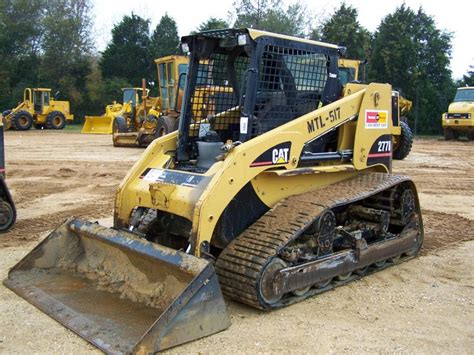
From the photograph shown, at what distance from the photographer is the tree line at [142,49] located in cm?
3438

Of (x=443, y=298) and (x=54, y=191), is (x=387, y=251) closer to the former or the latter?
(x=443, y=298)

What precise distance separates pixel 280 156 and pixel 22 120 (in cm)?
2788

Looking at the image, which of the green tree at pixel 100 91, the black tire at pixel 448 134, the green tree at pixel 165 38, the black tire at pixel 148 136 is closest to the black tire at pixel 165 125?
the black tire at pixel 148 136

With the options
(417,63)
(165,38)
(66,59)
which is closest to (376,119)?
(417,63)

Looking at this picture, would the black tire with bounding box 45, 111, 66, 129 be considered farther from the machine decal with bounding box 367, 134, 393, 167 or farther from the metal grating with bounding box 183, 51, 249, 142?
the machine decal with bounding box 367, 134, 393, 167

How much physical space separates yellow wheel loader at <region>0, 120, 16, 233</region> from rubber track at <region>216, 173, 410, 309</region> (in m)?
3.61

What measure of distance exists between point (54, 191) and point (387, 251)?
6.84 metres

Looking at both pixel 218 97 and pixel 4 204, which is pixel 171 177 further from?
pixel 4 204

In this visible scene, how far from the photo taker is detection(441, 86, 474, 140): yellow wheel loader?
972 inches

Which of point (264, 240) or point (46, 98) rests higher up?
point (46, 98)

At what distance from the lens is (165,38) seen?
51.7 m

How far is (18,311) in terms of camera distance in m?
4.29

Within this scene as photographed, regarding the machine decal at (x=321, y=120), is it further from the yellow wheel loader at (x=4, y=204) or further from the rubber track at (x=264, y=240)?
the yellow wheel loader at (x=4, y=204)

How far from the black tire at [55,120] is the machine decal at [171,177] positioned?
28.6 meters
